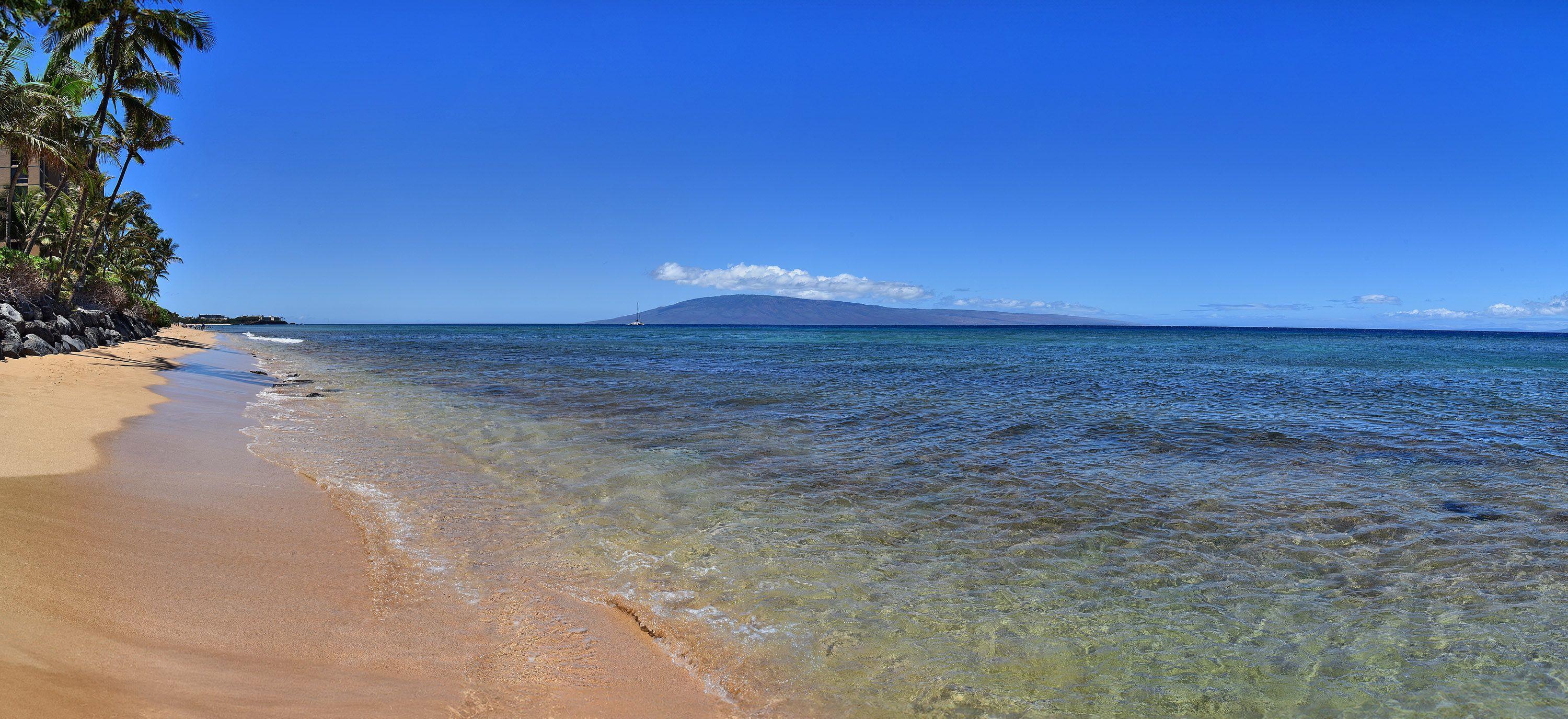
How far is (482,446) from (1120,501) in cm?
976

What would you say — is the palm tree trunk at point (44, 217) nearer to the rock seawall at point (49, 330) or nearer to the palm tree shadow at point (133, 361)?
the rock seawall at point (49, 330)

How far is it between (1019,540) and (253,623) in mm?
6266

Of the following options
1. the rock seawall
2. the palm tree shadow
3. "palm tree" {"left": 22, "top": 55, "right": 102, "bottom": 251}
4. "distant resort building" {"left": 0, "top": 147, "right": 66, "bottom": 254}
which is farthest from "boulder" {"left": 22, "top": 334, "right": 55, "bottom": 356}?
"distant resort building" {"left": 0, "top": 147, "right": 66, "bottom": 254}

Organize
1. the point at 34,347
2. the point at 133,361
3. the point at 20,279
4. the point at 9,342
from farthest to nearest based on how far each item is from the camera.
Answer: the point at 20,279
the point at 133,361
the point at 34,347
the point at 9,342

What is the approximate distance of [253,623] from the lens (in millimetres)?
4367

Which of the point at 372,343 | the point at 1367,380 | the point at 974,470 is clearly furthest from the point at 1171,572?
the point at 372,343

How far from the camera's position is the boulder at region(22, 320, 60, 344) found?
20.7 meters

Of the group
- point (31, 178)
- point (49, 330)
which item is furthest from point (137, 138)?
point (31, 178)

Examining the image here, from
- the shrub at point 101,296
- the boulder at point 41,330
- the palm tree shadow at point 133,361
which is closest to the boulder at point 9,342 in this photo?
the palm tree shadow at point 133,361

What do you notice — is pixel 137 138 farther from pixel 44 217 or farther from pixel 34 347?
pixel 34 347

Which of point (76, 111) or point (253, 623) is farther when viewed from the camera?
point (76, 111)

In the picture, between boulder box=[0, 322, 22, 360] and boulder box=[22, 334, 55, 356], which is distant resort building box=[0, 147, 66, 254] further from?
boulder box=[0, 322, 22, 360]

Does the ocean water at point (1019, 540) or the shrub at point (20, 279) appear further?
the shrub at point (20, 279)

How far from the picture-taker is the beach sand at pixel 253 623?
3457 millimetres
